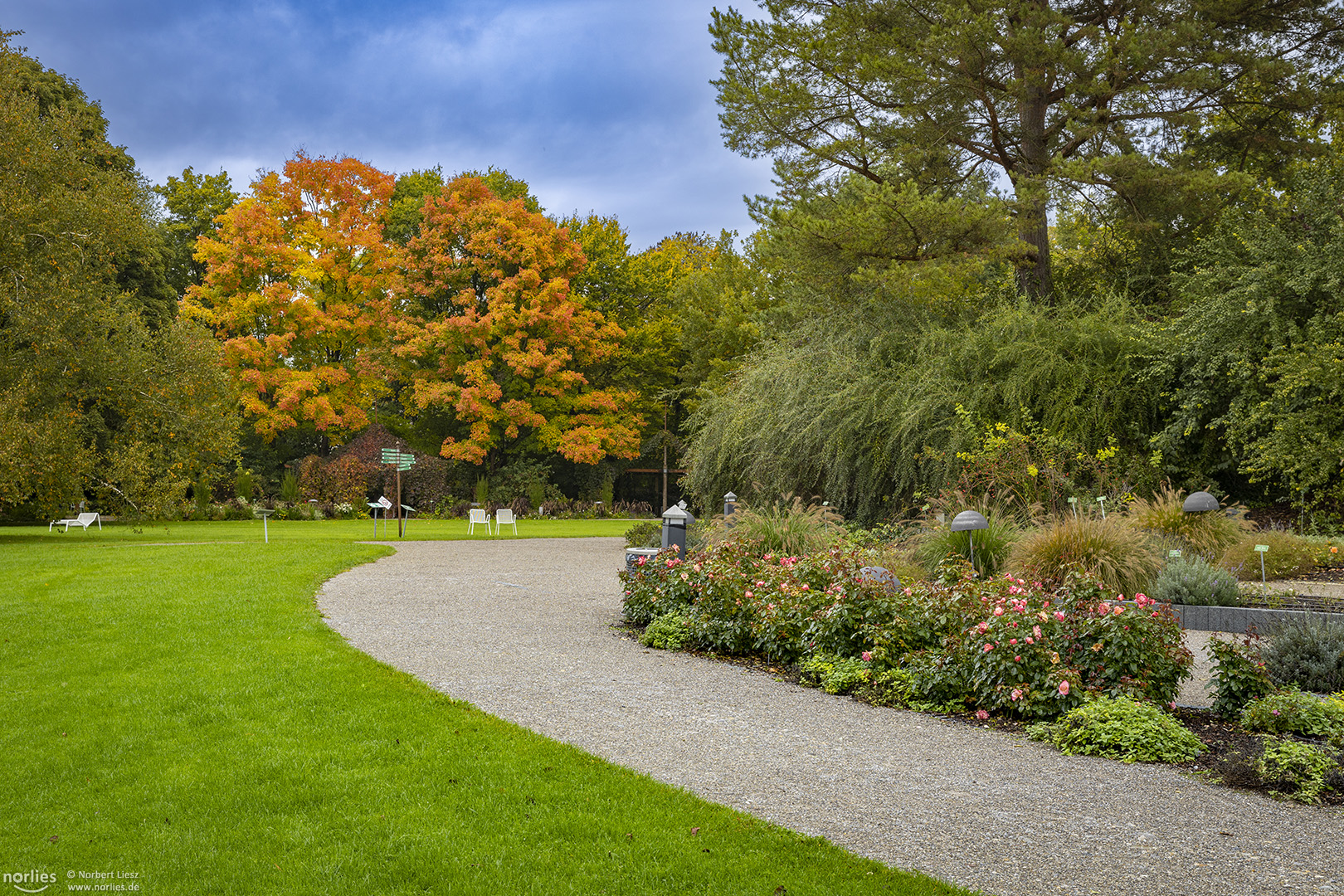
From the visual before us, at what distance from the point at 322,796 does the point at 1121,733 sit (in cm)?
382

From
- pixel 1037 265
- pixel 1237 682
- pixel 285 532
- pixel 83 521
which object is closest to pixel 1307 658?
pixel 1237 682

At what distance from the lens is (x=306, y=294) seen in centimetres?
2873

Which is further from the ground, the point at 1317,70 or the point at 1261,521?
the point at 1317,70

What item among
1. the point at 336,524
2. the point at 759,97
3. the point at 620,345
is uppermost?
the point at 759,97

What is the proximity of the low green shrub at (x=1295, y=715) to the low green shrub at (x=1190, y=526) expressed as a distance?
5131 mm

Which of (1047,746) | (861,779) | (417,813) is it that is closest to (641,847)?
(417,813)

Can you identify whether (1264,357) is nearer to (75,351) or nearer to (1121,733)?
(1121,733)

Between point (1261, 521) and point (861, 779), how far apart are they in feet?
37.1

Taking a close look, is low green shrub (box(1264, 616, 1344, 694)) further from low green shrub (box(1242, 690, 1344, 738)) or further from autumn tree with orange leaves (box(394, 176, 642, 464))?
autumn tree with orange leaves (box(394, 176, 642, 464))

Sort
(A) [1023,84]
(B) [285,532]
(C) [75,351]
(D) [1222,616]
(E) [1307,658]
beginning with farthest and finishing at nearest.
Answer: (B) [285,532] < (C) [75,351] < (A) [1023,84] < (D) [1222,616] < (E) [1307,658]

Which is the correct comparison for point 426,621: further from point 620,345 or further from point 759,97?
point 620,345

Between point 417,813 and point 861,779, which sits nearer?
point 417,813

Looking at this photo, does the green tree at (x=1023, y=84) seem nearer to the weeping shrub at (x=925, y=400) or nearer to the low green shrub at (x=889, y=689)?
the weeping shrub at (x=925, y=400)

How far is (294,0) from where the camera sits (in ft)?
42.1
